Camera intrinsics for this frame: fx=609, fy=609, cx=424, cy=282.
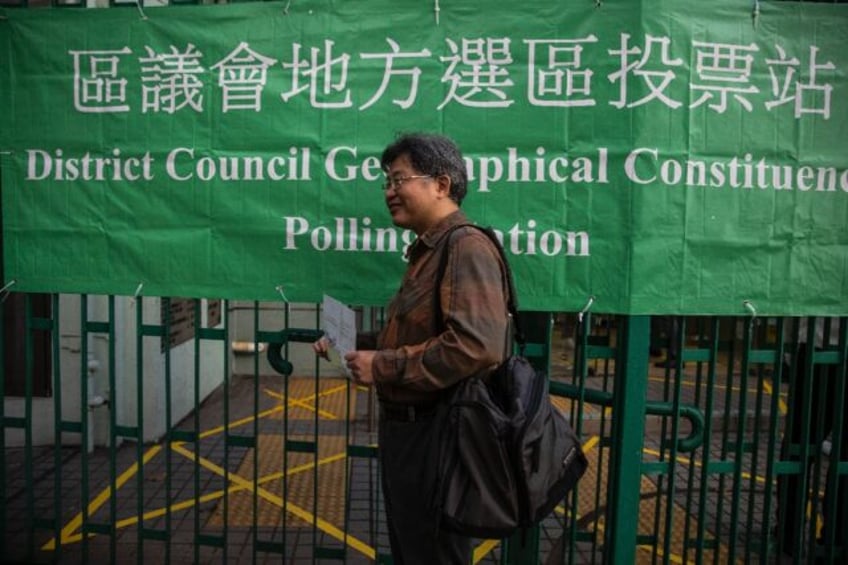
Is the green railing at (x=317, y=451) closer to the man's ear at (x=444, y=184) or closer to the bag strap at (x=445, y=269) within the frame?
the bag strap at (x=445, y=269)

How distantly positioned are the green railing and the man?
70cm

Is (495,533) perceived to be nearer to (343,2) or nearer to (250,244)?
(250,244)

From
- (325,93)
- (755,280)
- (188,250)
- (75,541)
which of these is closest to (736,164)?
(755,280)

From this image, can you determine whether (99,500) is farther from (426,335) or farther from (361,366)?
(426,335)

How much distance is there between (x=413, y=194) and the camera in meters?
2.05

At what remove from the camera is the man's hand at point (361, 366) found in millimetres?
1986

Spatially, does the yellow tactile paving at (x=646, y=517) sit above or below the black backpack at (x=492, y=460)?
below

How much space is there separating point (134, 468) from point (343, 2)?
13.1 ft

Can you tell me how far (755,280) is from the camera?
2646 millimetres

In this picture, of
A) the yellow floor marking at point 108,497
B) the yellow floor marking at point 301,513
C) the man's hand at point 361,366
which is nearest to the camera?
the man's hand at point 361,366

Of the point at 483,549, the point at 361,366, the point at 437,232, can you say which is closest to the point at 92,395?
the point at 483,549

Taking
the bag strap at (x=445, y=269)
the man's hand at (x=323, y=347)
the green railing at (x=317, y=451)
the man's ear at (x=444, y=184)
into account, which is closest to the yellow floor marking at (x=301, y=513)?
the green railing at (x=317, y=451)

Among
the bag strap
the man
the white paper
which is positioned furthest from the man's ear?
the white paper

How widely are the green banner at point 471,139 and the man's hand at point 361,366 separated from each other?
680 millimetres
